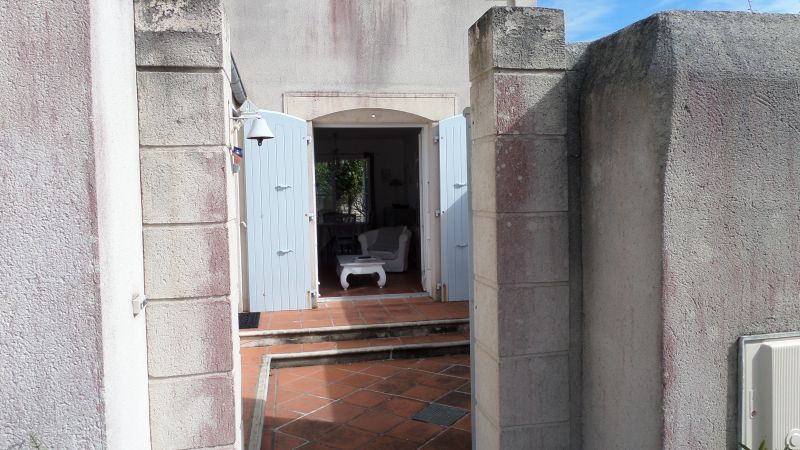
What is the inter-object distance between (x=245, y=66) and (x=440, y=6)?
8.37ft

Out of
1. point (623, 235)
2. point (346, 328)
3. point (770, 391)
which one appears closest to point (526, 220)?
point (623, 235)

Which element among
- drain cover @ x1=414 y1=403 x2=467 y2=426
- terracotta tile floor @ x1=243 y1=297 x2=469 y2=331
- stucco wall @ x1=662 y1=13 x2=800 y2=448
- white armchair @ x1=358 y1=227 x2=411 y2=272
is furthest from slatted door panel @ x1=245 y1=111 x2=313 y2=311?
stucco wall @ x1=662 y1=13 x2=800 y2=448

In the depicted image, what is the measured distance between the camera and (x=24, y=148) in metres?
1.82

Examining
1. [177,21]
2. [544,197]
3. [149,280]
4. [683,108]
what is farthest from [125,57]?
[683,108]

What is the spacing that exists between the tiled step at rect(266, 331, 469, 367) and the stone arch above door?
2.82 metres

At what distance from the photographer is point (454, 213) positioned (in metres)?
7.73

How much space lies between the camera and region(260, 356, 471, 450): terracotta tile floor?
4062 mm

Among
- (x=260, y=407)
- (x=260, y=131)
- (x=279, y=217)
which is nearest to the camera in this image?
(x=260, y=407)

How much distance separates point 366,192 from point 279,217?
6.67 m

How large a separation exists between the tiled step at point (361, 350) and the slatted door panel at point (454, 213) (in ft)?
4.71

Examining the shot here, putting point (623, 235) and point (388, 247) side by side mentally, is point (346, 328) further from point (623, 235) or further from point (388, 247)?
point (388, 247)

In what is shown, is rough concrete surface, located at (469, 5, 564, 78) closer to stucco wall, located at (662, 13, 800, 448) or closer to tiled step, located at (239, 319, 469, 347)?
stucco wall, located at (662, 13, 800, 448)

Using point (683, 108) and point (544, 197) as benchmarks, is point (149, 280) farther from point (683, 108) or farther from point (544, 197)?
point (683, 108)

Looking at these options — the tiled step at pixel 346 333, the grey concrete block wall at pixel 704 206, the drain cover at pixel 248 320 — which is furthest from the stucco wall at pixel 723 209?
the drain cover at pixel 248 320
